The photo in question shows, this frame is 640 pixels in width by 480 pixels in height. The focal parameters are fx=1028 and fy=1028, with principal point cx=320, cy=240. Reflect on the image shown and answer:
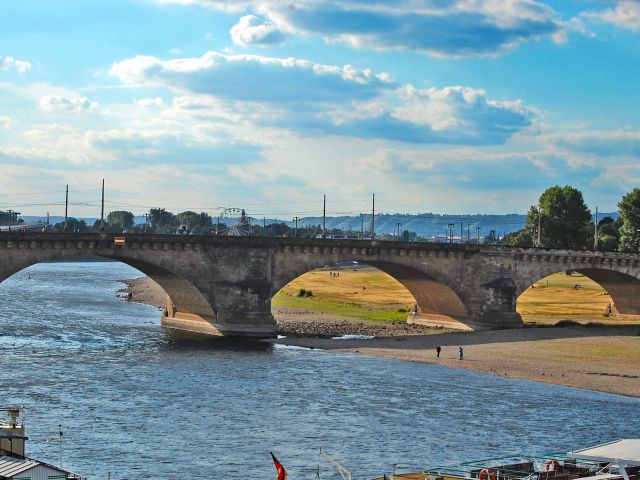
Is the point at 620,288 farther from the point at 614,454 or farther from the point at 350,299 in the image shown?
the point at 614,454

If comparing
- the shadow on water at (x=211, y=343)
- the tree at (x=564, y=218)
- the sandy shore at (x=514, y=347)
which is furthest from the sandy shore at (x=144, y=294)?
the tree at (x=564, y=218)

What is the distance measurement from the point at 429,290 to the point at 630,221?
2971 inches

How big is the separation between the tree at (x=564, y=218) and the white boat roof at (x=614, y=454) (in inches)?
5878

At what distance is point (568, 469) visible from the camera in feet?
132

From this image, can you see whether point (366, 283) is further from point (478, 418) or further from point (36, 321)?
point (478, 418)

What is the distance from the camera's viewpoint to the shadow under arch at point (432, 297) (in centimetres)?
10869

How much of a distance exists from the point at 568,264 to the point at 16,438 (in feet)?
292

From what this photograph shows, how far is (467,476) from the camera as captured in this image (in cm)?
3828

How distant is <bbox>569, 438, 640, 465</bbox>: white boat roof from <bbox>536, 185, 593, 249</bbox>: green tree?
14933 centimetres

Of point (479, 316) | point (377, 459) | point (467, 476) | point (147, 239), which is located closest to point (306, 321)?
point (479, 316)

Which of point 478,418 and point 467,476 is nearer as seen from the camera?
point 467,476

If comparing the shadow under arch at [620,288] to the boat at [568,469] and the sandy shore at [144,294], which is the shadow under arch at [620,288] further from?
the boat at [568,469]

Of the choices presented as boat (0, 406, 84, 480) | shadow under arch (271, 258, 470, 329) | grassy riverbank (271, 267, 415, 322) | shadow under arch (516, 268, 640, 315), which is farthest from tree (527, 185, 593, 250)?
boat (0, 406, 84, 480)

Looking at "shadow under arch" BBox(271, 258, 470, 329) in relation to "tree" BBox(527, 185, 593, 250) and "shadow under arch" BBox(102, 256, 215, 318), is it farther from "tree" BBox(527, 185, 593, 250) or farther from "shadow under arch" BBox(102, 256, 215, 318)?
"tree" BBox(527, 185, 593, 250)
